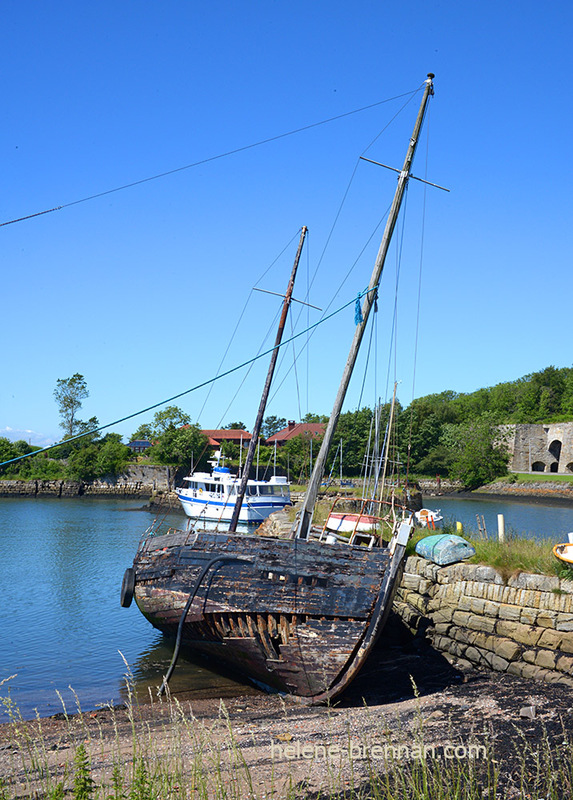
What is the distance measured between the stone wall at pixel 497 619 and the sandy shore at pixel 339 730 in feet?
1.30

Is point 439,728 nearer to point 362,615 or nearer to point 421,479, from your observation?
point 362,615

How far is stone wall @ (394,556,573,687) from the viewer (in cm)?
943

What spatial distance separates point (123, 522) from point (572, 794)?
38177mm

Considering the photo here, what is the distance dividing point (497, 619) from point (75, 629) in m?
10.1

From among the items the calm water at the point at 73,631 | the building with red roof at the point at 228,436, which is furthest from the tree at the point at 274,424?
the calm water at the point at 73,631

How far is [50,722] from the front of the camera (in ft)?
29.5

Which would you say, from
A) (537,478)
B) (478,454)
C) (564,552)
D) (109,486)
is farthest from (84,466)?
(564,552)

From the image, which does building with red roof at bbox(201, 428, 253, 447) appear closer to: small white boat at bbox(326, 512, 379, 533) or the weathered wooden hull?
small white boat at bbox(326, 512, 379, 533)

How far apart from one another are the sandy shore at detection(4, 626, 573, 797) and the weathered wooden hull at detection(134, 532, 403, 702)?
570 millimetres

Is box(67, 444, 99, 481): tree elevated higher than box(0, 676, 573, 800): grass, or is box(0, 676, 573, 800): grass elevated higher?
box(67, 444, 99, 481): tree

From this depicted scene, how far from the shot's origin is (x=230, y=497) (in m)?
38.2

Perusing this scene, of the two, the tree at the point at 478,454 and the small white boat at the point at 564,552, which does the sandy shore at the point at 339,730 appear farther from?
the tree at the point at 478,454

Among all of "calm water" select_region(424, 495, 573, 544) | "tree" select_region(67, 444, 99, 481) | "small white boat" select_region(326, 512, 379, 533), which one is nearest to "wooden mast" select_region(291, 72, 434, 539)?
"small white boat" select_region(326, 512, 379, 533)

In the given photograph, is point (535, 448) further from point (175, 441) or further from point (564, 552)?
point (564, 552)
